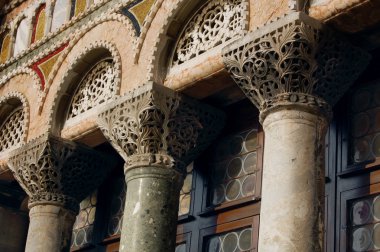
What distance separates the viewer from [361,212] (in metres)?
7.38

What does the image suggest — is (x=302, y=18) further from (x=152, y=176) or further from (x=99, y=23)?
(x=99, y=23)

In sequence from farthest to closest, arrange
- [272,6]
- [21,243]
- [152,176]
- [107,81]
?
[21,243]
[107,81]
[152,176]
[272,6]

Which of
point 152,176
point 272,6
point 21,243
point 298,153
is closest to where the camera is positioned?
point 298,153

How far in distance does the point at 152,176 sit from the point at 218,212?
0.78 metres

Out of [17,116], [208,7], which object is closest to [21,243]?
[17,116]

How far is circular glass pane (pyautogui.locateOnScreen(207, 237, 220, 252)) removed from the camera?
8.53m

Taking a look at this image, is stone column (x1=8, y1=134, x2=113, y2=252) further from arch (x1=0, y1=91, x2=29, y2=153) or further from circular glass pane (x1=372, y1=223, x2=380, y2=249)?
circular glass pane (x1=372, y1=223, x2=380, y2=249)

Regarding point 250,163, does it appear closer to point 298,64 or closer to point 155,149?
point 155,149

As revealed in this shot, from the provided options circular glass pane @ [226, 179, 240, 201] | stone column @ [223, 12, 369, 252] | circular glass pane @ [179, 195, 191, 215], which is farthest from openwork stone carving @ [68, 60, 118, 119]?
stone column @ [223, 12, 369, 252]

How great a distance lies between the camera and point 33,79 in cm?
1056

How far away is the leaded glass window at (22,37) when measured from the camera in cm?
1134

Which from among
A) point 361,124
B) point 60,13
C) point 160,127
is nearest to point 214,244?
point 160,127

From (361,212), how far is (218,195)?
174 cm

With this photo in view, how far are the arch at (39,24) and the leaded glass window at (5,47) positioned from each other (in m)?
0.57
